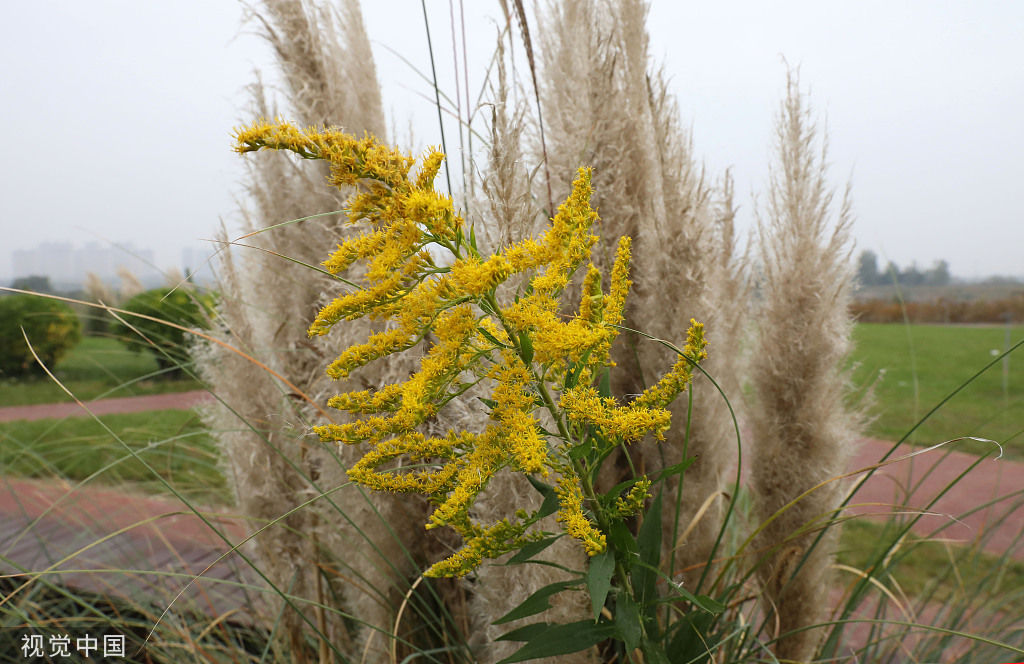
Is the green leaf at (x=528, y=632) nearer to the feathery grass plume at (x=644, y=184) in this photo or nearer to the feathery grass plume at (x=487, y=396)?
the feathery grass plume at (x=487, y=396)

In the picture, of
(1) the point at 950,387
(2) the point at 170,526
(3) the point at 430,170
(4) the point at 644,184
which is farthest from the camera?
(1) the point at 950,387

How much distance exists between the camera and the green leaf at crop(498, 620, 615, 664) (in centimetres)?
81

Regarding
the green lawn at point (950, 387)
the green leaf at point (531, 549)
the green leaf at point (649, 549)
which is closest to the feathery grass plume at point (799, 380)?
the green leaf at point (649, 549)

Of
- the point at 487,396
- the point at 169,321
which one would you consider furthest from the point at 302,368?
the point at 487,396

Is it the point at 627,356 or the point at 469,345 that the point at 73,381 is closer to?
the point at 627,356

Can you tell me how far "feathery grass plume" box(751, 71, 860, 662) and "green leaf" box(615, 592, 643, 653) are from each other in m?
0.64

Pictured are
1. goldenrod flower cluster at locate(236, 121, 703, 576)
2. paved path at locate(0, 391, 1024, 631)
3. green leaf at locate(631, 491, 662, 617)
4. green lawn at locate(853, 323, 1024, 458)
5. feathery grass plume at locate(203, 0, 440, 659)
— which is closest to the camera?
goldenrod flower cluster at locate(236, 121, 703, 576)

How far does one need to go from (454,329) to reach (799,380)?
1.01m

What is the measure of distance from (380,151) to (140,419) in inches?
Answer: 277

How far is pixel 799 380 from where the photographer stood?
1.34 meters

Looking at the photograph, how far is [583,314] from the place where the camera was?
0.73m

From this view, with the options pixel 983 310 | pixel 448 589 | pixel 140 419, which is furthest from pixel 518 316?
pixel 983 310

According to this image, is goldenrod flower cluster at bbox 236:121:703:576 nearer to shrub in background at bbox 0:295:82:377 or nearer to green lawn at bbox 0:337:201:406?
green lawn at bbox 0:337:201:406

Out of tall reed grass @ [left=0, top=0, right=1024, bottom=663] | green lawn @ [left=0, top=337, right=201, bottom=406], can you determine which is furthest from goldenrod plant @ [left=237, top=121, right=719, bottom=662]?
green lawn @ [left=0, top=337, right=201, bottom=406]
